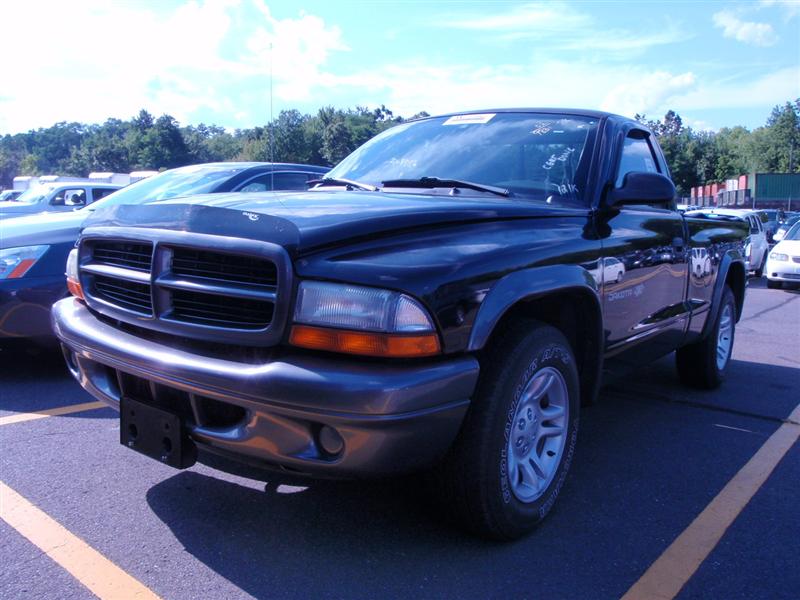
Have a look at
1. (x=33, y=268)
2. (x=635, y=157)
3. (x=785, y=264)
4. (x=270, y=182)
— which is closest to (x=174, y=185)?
(x=270, y=182)

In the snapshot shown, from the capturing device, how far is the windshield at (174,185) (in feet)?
20.6

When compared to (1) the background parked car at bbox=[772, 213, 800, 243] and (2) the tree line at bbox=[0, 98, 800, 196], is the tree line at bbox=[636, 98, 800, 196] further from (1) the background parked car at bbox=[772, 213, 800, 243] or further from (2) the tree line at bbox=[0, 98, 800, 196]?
(1) the background parked car at bbox=[772, 213, 800, 243]

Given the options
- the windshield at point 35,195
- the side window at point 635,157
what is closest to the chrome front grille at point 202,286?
the side window at point 635,157

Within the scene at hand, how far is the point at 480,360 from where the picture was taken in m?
2.75

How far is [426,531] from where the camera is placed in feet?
10.1

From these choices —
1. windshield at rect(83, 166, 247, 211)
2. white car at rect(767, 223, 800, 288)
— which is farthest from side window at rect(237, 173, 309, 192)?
white car at rect(767, 223, 800, 288)

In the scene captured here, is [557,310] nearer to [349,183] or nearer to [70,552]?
[349,183]

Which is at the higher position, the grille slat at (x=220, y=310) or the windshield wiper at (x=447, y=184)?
the windshield wiper at (x=447, y=184)

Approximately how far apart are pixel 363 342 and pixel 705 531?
1.90 metres

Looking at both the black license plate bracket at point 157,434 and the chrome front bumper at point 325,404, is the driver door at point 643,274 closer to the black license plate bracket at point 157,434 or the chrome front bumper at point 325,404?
the chrome front bumper at point 325,404

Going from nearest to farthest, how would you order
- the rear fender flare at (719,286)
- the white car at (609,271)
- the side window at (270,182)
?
the white car at (609,271)
the rear fender flare at (719,286)
the side window at (270,182)

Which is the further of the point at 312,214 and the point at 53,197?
the point at 53,197

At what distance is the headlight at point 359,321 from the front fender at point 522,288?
25cm

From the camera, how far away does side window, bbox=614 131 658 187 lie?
4.20 meters
